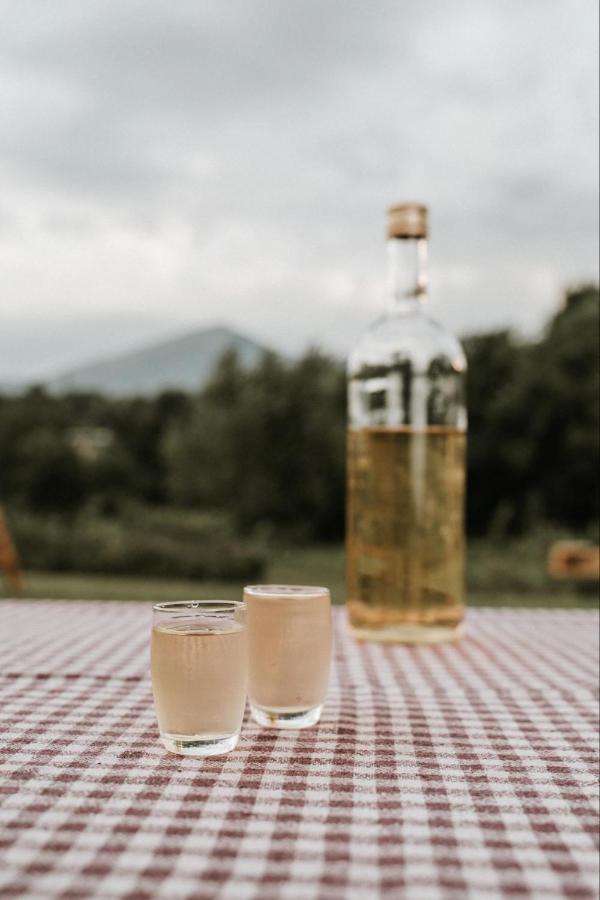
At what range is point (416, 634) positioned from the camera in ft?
3.06

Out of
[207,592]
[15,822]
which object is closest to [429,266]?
[15,822]

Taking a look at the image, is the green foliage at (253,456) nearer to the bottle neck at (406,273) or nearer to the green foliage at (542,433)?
the green foliage at (542,433)

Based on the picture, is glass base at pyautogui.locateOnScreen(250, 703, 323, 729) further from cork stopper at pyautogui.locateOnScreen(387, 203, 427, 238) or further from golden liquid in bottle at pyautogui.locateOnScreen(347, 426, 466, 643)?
cork stopper at pyautogui.locateOnScreen(387, 203, 427, 238)

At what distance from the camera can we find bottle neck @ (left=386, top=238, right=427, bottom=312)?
0.95 metres

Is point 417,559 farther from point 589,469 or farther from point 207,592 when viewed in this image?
point 589,469

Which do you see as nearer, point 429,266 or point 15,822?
point 15,822

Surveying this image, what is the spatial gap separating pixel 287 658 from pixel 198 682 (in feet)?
0.27

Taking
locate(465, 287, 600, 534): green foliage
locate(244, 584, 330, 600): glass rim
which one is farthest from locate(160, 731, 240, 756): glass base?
Result: locate(465, 287, 600, 534): green foliage

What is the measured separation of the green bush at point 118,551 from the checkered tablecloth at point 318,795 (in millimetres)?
6244

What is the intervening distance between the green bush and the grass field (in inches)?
3.2

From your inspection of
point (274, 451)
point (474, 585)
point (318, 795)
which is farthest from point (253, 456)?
point (318, 795)

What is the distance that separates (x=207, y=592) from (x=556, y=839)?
19.7ft

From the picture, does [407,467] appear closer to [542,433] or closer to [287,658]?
[287,658]

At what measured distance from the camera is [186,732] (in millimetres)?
486
